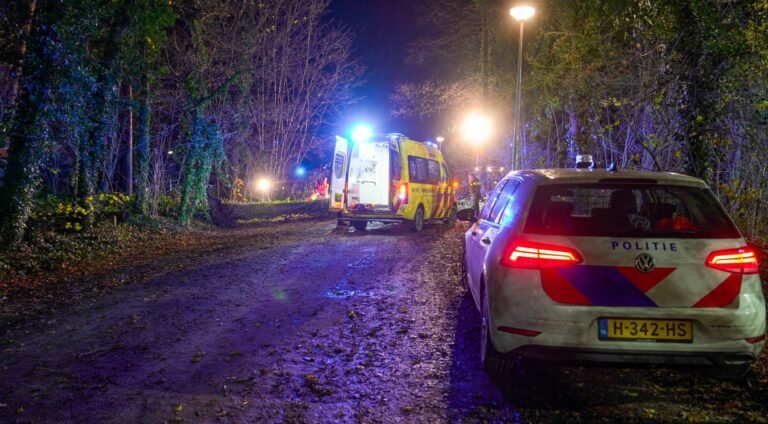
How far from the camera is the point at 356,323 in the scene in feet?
19.5

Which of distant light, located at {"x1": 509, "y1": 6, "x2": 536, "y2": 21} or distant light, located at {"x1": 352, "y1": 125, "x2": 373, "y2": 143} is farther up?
distant light, located at {"x1": 509, "y1": 6, "x2": 536, "y2": 21}

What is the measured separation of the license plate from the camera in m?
3.58

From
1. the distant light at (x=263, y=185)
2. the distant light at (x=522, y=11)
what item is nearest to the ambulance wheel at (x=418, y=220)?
the distant light at (x=522, y=11)

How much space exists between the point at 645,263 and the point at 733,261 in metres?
0.63

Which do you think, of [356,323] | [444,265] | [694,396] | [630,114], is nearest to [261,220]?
[444,265]

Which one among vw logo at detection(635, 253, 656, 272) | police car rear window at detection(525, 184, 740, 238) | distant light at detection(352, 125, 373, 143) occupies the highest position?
distant light at detection(352, 125, 373, 143)

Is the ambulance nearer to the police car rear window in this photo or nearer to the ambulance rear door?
the ambulance rear door

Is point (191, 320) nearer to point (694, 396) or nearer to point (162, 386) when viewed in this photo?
point (162, 386)

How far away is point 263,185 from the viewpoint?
26.3 m

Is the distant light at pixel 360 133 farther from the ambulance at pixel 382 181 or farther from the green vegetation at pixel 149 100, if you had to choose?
the green vegetation at pixel 149 100

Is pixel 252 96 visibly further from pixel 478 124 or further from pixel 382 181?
pixel 382 181

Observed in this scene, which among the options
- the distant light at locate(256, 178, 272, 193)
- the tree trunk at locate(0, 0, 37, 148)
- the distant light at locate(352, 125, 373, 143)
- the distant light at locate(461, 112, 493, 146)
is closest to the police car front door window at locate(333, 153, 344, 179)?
the distant light at locate(352, 125, 373, 143)

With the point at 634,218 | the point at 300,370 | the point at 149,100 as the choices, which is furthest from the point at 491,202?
the point at 149,100

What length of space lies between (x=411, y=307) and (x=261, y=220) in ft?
51.1
